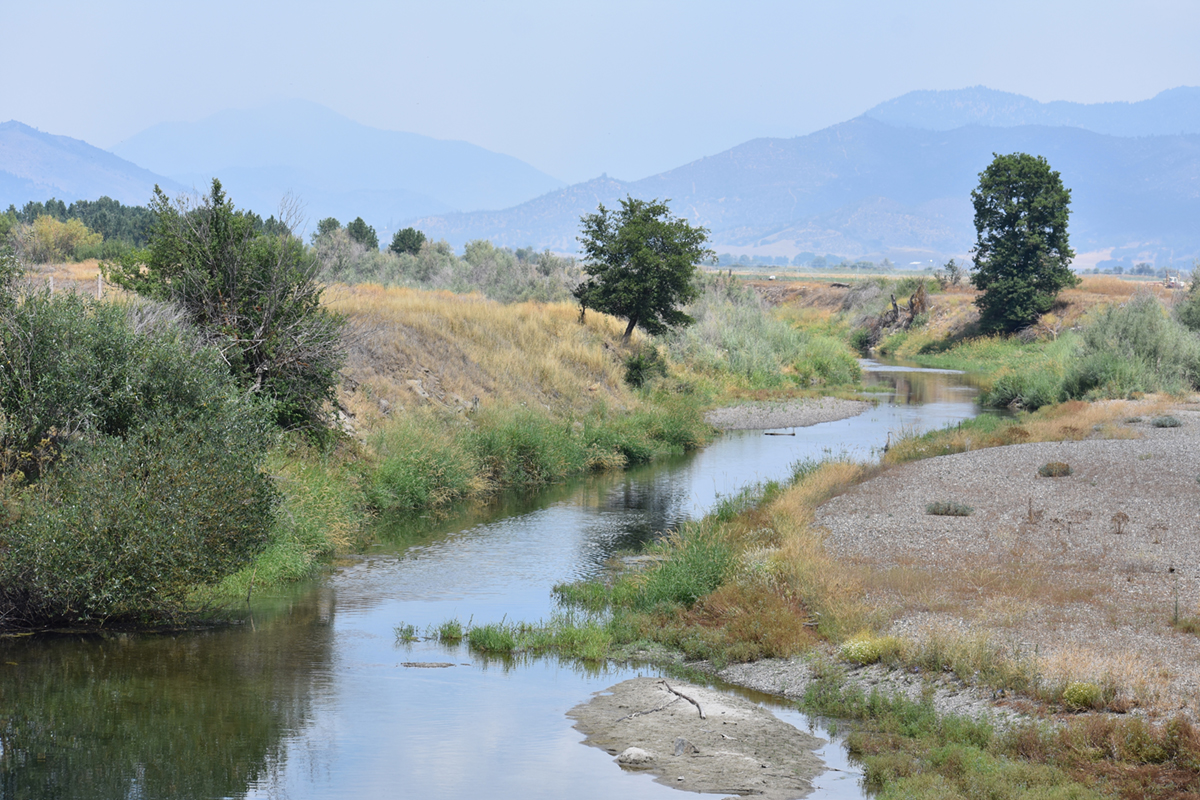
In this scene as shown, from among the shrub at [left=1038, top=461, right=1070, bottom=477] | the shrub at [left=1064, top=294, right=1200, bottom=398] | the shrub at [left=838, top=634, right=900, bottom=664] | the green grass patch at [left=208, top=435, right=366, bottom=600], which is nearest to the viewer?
the shrub at [left=838, top=634, right=900, bottom=664]

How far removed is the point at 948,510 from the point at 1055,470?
475 centimetres

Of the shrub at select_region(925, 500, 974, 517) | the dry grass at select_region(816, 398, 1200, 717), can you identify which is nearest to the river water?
the dry grass at select_region(816, 398, 1200, 717)

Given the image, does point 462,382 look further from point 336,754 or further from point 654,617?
point 336,754

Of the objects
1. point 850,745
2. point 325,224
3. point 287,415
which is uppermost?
point 325,224

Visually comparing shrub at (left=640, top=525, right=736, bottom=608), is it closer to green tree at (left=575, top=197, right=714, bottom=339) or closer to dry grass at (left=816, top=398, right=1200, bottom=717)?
dry grass at (left=816, top=398, right=1200, bottom=717)

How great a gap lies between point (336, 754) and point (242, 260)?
1321 cm

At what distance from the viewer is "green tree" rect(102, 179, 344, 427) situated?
2077 cm

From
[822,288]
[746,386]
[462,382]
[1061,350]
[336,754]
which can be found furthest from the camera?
[822,288]

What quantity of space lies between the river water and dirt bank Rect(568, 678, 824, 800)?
0.24 metres

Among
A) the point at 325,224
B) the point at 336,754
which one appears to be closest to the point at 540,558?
the point at 336,754

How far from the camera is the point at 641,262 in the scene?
40.7 metres

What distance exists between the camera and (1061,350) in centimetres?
5056

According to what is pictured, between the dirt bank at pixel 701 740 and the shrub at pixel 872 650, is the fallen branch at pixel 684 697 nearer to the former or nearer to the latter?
the dirt bank at pixel 701 740

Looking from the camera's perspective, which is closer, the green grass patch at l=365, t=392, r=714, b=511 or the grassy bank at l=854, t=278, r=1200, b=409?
the green grass patch at l=365, t=392, r=714, b=511
